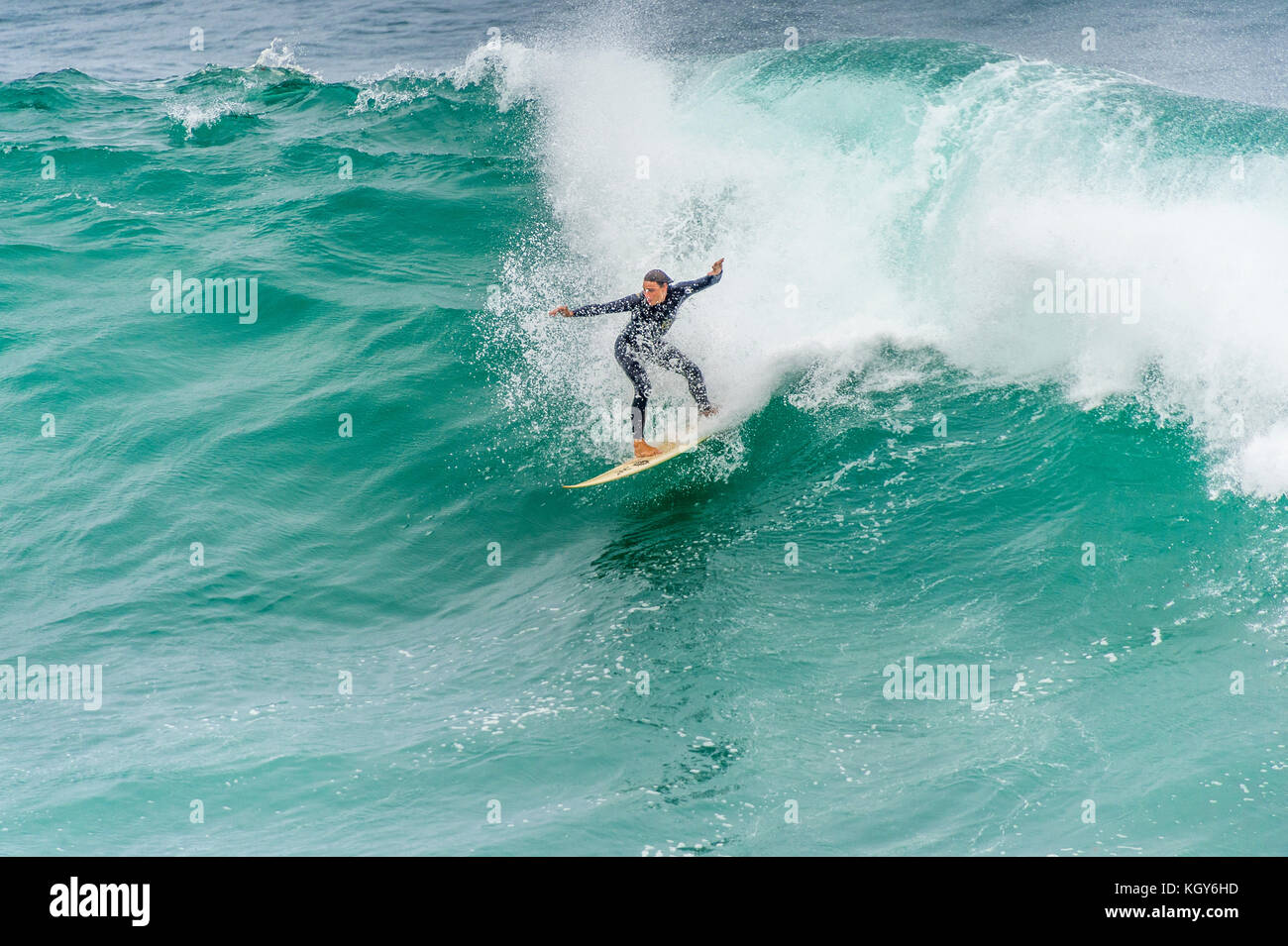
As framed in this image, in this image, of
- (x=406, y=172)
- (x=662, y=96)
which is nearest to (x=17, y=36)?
(x=406, y=172)

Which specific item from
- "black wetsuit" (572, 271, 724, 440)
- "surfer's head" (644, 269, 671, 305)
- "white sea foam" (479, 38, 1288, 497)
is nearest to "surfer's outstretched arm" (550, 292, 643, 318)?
"black wetsuit" (572, 271, 724, 440)

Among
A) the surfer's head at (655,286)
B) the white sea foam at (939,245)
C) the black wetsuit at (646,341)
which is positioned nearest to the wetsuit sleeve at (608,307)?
the black wetsuit at (646,341)

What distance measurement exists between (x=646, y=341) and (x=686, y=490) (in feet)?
5.10

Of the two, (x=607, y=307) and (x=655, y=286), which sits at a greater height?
(x=655, y=286)

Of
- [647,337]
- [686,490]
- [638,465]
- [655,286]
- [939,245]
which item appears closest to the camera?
[655,286]

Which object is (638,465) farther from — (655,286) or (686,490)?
(655,286)

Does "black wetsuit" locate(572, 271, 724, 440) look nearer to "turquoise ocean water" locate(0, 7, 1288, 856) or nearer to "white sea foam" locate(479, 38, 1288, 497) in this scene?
"turquoise ocean water" locate(0, 7, 1288, 856)

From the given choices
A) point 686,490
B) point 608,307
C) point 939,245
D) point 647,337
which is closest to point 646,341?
point 647,337

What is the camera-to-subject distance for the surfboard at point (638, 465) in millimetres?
9812

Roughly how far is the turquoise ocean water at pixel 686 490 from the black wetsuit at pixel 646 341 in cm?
66

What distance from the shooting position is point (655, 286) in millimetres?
9711

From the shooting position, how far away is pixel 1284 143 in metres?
12.8

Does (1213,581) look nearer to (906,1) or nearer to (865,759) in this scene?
(865,759)

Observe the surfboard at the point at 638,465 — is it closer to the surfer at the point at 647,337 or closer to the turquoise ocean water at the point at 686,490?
the surfer at the point at 647,337
